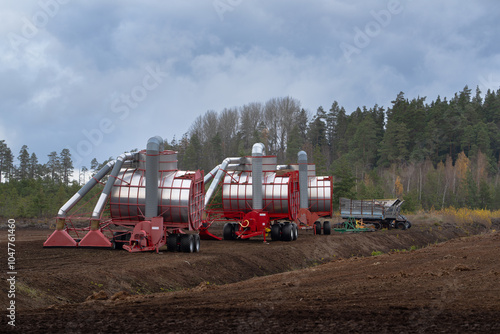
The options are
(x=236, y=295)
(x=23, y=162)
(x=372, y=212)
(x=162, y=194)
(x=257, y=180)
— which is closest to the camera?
(x=236, y=295)

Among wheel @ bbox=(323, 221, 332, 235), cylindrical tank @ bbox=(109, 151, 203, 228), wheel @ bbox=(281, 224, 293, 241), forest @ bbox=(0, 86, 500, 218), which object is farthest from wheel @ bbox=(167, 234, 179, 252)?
forest @ bbox=(0, 86, 500, 218)

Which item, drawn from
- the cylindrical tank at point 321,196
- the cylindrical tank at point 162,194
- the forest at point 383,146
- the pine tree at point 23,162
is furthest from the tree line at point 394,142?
the cylindrical tank at point 162,194

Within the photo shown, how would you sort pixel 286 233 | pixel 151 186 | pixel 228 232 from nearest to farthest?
1. pixel 151 186
2. pixel 286 233
3. pixel 228 232

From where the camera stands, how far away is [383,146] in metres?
103

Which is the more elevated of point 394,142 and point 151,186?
point 394,142

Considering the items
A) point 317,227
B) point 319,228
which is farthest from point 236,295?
point 319,228

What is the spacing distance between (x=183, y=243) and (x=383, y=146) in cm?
8509

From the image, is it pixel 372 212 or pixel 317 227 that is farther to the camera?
pixel 372 212

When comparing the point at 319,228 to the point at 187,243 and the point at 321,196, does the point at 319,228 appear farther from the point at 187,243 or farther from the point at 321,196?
the point at 187,243

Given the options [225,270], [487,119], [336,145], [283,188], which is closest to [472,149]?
[487,119]

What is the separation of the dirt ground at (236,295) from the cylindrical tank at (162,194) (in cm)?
187

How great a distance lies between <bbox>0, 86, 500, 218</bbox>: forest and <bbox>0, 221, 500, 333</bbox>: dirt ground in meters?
51.6

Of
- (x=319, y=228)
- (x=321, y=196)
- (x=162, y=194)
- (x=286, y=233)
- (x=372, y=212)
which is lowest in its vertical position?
(x=319, y=228)

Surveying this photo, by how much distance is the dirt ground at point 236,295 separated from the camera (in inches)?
361
